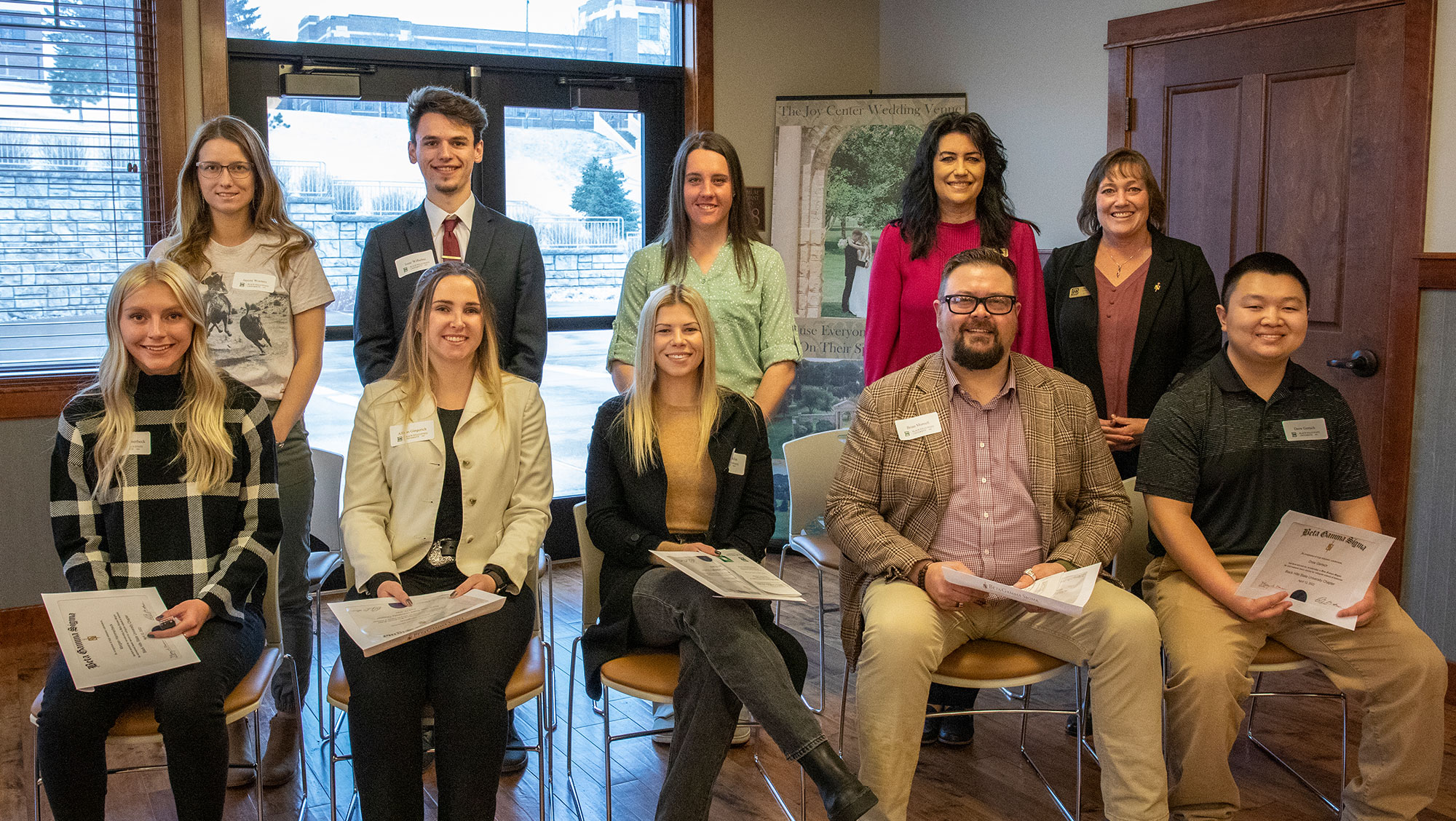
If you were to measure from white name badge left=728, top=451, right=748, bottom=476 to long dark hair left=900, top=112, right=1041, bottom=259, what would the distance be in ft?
2.95

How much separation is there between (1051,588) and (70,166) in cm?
376

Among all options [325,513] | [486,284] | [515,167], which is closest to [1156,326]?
[486,284]

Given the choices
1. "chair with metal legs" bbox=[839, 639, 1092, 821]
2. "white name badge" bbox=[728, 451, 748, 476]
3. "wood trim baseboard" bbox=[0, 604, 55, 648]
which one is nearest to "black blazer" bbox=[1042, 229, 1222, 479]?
"chair with metal legs" bbox=[839, 639, 1092, 821]

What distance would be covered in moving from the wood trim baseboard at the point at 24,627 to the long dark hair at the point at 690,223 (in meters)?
2.75

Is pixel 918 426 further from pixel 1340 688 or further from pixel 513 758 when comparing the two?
pixel 513 758

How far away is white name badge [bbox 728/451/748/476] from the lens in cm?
285

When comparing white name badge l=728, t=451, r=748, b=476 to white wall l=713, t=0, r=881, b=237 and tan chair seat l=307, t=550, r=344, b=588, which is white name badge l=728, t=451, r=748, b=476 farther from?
white wall l=713, t=0, r=881, b=237

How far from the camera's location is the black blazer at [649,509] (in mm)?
2658

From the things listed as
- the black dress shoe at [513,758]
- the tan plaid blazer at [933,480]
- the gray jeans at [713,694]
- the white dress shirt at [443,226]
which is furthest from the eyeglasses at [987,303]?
the black dress shoe at [513,758]

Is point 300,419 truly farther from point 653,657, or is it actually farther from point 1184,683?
point 1184,683

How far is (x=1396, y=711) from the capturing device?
264 centimetres

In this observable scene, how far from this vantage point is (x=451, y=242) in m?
3.23

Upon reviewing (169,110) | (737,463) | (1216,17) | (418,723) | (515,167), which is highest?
(1216,17)

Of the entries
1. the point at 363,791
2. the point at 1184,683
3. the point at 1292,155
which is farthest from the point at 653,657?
the point at 1292,155
